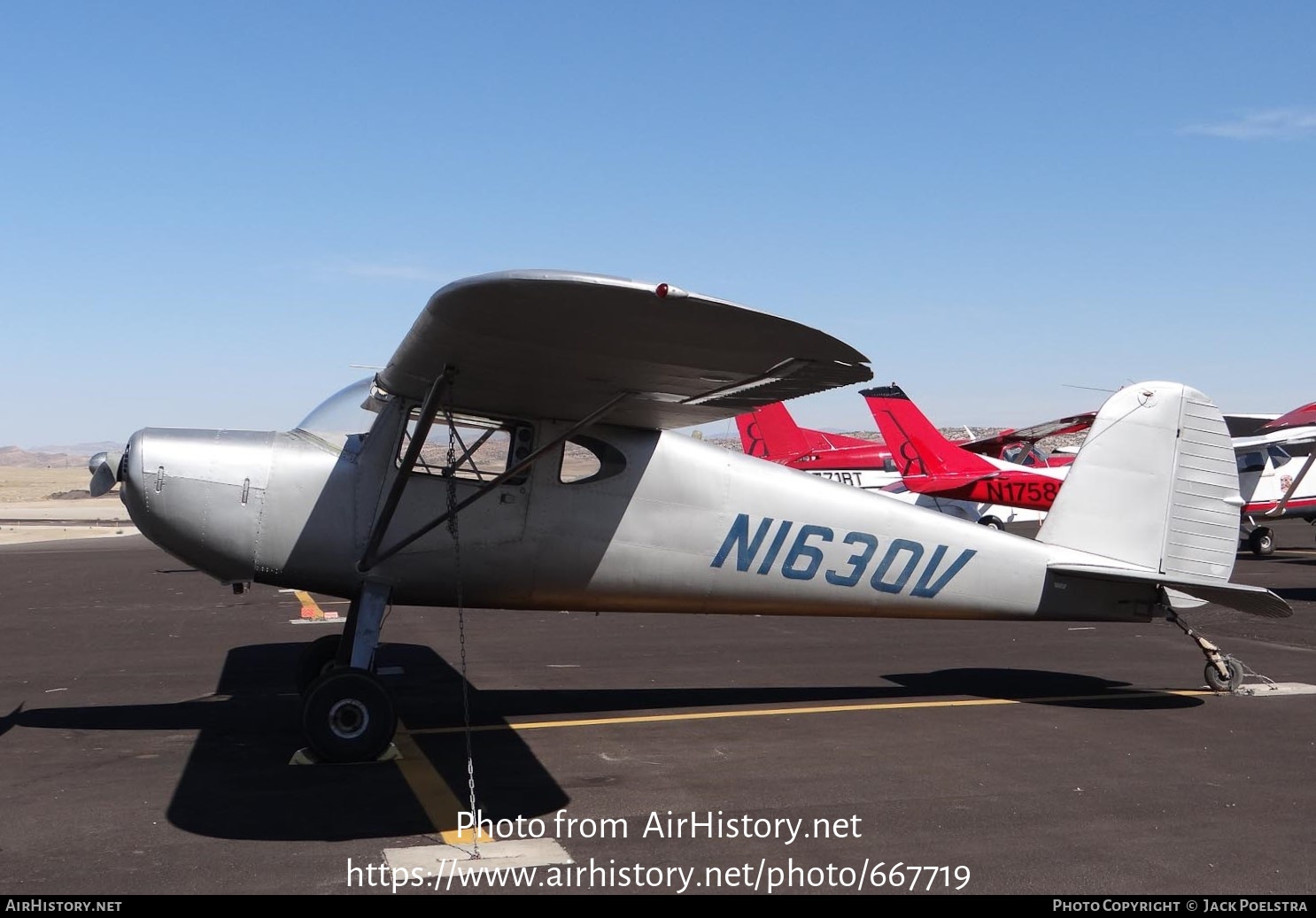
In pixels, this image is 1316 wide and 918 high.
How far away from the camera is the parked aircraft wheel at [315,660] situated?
868 cm

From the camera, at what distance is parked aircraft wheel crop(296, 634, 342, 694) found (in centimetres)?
868

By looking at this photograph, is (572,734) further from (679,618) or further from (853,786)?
(679,618)

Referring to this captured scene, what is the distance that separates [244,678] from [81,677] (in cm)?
147

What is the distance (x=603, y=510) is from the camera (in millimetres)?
8000

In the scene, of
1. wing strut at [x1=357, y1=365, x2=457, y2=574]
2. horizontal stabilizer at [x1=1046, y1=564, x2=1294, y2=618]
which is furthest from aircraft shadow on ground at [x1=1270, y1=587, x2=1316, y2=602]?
wing strut at [x1=357, y1=365, x2=457, y2=574]

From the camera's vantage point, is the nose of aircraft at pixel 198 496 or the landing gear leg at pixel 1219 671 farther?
the landing gear leg at pixel 1219 671

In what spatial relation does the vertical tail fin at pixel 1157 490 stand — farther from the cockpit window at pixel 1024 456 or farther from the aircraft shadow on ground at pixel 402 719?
the cockpit window at pixel 1024 456

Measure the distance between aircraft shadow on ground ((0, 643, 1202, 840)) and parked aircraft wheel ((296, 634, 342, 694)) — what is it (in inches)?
9.2

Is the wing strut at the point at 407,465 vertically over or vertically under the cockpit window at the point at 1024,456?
over

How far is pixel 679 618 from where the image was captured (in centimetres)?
1541

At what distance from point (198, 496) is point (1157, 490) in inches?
291

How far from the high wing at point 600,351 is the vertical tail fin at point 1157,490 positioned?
3.50 m

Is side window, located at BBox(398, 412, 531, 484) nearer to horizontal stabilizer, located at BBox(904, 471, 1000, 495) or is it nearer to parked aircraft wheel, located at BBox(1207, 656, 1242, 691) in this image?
parked aircraft wheel, located at BBox(1207, 656, 1242, 691)

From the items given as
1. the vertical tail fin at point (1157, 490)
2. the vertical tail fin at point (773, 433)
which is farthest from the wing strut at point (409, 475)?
the vertical tail fin at point (773, 433)
